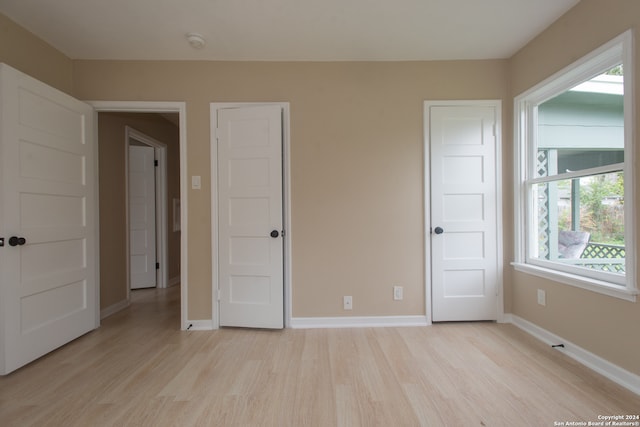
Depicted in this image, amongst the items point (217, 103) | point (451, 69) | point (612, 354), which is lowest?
point (612, 354)

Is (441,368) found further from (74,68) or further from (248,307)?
(74,68)

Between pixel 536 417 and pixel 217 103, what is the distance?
10.6ft

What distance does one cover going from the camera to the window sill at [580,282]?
173cm

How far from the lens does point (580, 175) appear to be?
2.12m

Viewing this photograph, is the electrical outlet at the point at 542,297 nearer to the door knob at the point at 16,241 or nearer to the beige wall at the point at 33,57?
the door knob at the point at 16,241

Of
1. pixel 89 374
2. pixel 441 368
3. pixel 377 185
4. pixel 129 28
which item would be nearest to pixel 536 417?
pixel 441 368

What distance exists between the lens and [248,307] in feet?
8.67

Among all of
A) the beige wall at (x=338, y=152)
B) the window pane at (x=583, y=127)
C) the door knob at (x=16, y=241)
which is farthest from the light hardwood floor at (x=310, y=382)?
the window pane at (x=583, y=127)

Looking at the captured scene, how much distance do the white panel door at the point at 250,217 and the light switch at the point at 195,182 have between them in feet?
0.67

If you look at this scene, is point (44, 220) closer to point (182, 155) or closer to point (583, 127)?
point (182, 155)

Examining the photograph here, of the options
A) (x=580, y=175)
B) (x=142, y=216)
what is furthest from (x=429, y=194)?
(x=142, y=216)

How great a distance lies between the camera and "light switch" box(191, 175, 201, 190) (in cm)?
269

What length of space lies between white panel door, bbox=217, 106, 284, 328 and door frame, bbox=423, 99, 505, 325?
4.52 ft

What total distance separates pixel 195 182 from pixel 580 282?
3.20m
